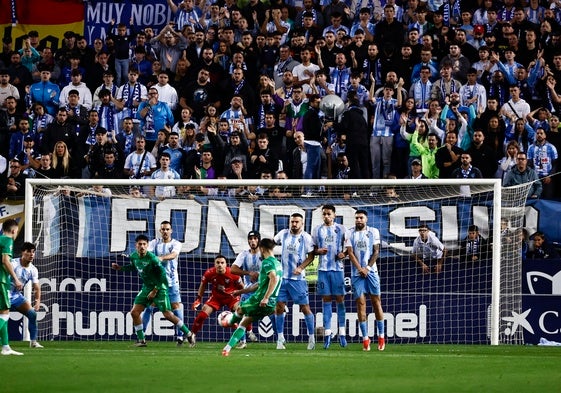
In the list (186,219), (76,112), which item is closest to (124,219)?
(186,219)

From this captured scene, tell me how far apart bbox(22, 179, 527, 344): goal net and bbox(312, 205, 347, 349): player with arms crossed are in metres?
1.48

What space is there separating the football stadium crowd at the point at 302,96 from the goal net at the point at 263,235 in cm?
81

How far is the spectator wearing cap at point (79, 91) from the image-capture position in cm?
2842

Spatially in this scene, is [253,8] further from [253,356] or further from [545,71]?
[253,356]

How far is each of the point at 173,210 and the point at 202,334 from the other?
2473mm

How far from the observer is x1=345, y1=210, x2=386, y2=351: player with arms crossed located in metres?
21.7

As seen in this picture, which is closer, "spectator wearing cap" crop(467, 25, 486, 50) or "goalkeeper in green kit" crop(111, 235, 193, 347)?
"goalkeeper in green kit" crop(111, 235, 193, 347)

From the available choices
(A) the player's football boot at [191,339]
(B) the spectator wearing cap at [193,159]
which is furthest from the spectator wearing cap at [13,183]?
(A) the player's football boot at [191,339]

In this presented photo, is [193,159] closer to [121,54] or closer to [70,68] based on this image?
[121,54]

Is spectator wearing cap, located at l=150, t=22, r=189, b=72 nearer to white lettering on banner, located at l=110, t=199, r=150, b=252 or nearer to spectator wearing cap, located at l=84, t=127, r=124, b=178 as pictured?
spectator wearing cap, located at l=84, t=127, r=124, b=178

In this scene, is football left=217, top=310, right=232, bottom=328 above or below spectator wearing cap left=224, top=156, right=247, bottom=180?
below

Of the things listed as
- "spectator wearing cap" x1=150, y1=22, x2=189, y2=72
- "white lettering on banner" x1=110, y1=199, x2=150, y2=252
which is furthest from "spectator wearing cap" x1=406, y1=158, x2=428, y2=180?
"spectator wearing cap" x1=150, y1=22, x2=189, y2=72

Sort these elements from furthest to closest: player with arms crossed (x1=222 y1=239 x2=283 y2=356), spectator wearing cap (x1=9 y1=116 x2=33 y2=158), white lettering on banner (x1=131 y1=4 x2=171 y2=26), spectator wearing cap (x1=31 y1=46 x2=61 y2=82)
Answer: white lettering on banner (x1=131 y1=4 x2=171 y2=26) < spectator wearing cap (x1=31 y1=46 x2=61 y2=82) < spectator wearing cap (x1=9 y1=116 x2=33 y2=158) < player with arms crossed (x1=222 y1=239 x2=283 y2=356)

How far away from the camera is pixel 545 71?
87.9 ft
